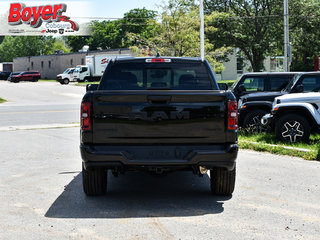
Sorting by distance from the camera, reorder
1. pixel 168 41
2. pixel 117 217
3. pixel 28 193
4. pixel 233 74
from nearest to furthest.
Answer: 1. pixel 117 217
2. pixel 28 193
3. pixel 168 41
4. pixel 233 74

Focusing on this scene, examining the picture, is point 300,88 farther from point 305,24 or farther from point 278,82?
point 305,24

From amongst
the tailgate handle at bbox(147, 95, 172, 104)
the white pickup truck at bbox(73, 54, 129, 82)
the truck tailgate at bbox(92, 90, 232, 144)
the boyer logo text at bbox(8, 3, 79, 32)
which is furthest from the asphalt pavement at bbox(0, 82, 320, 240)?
the boyer logo text at bbox(8, 3, 79, 32)

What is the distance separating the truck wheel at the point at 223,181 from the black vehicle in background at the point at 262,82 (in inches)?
307

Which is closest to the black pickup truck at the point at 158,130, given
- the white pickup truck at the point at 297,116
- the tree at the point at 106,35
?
the white pickup truck at the point at 297,116

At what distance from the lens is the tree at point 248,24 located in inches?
1757

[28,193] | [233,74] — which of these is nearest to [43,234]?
[28,193]

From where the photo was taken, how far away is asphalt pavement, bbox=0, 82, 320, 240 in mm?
4902

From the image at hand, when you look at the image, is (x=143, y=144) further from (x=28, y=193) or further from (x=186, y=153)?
(x=28, y=193)

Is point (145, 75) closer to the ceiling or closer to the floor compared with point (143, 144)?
closer to the ceiling

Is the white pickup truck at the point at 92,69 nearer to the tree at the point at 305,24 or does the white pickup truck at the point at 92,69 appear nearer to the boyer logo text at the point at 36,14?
the boyer logo text at the point at 36,14

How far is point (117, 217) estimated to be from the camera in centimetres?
543

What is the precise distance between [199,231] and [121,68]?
9.35 ft

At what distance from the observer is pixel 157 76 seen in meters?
Result: 7.02

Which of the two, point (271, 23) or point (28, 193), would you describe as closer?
point (28, 193)
